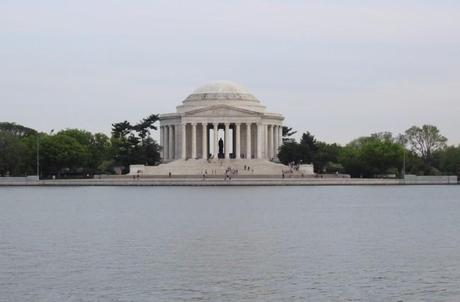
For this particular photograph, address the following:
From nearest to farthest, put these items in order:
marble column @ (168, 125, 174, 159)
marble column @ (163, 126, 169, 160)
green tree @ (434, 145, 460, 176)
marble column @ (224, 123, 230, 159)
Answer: green tree @ (434, 145, 460, 176) → marble column @ (224, 123, 230, 159) → marble column @ (168, 125, 174, 159) → marble column @ (163, 126, 169, 160)

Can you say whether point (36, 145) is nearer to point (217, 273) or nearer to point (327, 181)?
point (327, 181)

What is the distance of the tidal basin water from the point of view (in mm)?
34906

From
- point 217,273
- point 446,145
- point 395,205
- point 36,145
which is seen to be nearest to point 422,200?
point 395,205

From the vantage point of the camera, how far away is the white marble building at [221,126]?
158m

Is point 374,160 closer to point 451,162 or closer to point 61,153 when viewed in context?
point 451,162

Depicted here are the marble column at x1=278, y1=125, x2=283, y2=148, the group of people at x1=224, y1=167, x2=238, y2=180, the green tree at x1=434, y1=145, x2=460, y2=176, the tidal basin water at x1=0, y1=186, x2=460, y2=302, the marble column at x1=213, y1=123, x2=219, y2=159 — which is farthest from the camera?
the marble column at x1=278, y1=125, x2=283, y2=148

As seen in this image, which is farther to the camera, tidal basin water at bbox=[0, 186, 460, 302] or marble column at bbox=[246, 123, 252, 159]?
marble column at bbox=[246, 123, 252, 159]

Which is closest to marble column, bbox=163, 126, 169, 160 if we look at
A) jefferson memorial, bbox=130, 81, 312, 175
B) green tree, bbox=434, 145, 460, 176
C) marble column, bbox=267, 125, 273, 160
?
jefferson memorial, bbox=130, 81, 312, 175

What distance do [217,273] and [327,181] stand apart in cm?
9437

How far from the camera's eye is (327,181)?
132 metres

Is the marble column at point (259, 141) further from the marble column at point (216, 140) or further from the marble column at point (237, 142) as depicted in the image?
the marble column at point (216, 140)

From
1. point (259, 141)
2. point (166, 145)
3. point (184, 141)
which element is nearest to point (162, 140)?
point (166, 145)

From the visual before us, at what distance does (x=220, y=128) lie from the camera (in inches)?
6560

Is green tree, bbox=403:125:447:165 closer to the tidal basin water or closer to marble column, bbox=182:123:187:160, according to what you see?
marble column, bbox=182:123:187:160
